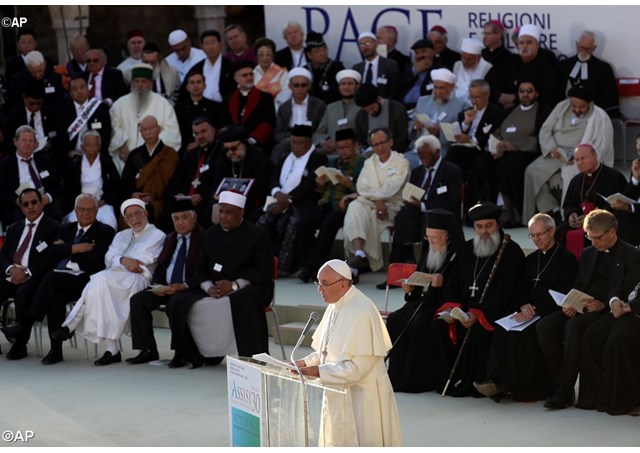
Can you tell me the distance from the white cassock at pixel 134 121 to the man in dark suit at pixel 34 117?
1.85 ft

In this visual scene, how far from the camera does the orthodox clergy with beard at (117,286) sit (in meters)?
10.8

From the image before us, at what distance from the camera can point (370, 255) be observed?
11.8m

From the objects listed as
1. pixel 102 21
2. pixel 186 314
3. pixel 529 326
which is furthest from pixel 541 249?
pixel 102 21

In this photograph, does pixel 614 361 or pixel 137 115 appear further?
pixel 137 115

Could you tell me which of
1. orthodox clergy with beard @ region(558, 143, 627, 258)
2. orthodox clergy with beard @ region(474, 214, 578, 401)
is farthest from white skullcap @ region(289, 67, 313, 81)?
orthodox clergy with beard @ region(474, 214, 578, 401)

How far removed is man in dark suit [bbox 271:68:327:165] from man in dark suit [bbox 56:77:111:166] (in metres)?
1.62

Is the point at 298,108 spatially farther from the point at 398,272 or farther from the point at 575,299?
the point at 575,299

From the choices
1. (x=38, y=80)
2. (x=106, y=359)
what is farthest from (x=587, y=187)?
(x=38, y=80)

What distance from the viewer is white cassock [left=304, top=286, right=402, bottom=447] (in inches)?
284

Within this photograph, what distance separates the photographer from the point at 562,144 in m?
12.0

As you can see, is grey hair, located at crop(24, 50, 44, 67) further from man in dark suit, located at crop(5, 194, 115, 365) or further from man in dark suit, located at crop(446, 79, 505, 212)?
man in dark suit, located at crop(446, 79, 505, 212)

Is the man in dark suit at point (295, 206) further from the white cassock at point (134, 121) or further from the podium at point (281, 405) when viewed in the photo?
the podium at point (281, 405)

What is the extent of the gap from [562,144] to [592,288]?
3.21 meters

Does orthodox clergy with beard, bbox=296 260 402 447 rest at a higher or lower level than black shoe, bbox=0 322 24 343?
higher
